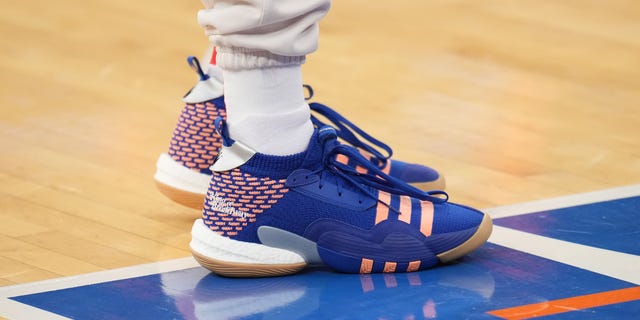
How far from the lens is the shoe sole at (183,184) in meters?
1.85

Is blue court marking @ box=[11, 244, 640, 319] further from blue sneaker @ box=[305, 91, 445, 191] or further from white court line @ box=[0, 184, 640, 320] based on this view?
blue sneaker @ box=[305, 91, 445, 191]

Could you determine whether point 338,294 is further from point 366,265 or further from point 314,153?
point 314,153

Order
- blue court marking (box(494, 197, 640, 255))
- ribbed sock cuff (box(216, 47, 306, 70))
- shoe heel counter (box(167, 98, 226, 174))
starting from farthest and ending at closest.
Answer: shoe heel counter (box(167, 98, 226, 174)) → blue court marking (box(494, 197, 640, 255)) → ribbed sock cuff (box(216, 47, 306, 70))

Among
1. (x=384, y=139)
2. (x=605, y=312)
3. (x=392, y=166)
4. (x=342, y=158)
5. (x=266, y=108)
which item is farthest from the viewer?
(x=384, y=139)

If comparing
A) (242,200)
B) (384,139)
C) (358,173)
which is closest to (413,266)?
(358,173)

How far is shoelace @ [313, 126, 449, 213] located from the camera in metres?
1.63

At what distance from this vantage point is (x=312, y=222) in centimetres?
162

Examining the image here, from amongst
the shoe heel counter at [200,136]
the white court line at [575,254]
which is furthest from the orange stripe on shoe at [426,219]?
the shoe heel counter at [200,136]

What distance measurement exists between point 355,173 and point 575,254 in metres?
0.34

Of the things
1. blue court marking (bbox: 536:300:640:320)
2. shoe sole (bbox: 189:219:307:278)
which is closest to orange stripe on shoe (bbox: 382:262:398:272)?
shoe sole (bbox: 189:219:307:278)

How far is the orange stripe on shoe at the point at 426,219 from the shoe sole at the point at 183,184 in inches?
14.9

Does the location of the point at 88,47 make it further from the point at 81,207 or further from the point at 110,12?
the point at 81,207

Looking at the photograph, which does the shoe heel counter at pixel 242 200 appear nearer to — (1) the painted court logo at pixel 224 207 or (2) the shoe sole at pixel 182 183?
(1) the painted court logo at pixel 224 207

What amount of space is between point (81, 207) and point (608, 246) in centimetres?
84
